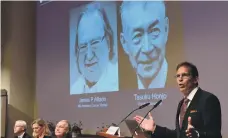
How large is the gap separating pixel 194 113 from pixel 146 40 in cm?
232

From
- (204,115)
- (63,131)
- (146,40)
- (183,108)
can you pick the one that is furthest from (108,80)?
(204,115)

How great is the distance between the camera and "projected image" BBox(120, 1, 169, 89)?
4207 millimetres

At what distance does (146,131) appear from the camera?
8.09ft

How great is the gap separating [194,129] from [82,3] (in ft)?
12.5

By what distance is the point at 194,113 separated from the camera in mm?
2127

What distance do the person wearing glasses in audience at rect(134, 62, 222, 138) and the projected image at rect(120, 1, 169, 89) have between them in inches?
72.5

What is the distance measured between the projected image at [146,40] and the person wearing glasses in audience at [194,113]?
1.84 m

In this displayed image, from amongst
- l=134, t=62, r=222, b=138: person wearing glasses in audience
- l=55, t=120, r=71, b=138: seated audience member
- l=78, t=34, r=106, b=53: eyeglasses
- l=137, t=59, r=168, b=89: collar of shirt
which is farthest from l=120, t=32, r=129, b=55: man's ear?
l=134, t=62, r=222, b=138: person wearing glasses in audience

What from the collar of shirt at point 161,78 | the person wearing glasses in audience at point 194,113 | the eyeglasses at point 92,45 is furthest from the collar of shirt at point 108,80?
the person wearing glasses in audience at point 194,113

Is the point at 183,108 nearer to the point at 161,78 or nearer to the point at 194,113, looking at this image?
the point at 194,113

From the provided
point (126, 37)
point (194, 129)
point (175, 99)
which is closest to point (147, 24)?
point (126, 37)

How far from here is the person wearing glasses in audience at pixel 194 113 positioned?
2.05 metres

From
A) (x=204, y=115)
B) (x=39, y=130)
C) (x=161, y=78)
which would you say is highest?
(x=161, y=78)

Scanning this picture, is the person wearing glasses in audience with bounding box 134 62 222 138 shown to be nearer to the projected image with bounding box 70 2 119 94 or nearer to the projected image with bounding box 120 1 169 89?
the projected image with bounding box 120 1 169 89
